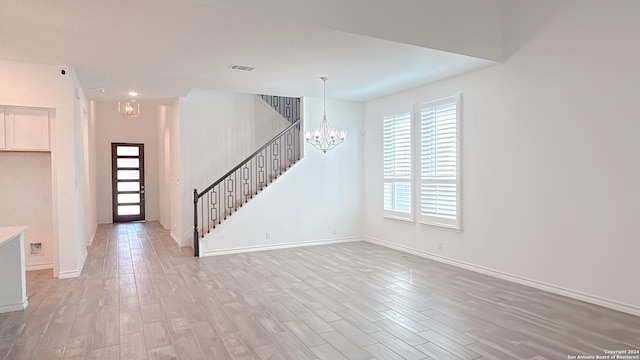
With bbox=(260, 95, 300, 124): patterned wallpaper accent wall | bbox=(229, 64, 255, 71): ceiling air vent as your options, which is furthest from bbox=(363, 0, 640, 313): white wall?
bbox=(260, 95, 300, 124): patterned wallpaper accent wall

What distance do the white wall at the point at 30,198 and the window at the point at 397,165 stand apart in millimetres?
5697

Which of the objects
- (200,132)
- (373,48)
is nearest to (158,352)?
(373,48)

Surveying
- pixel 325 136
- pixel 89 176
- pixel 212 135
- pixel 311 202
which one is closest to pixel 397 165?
pixel 325 136

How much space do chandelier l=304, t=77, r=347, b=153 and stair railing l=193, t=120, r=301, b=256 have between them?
1.76ft

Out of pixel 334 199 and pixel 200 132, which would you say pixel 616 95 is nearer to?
pixel 334 199

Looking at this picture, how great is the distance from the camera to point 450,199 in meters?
6.12

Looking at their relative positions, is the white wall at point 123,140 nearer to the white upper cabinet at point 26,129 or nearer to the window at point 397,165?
the white upper cabinet at point 26,129

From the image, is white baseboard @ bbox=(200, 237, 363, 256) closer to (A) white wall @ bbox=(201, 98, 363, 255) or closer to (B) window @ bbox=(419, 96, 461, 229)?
(A) white wall @ bbox=(201, 98, 363, 255)

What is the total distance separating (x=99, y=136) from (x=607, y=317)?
1253 centimetres

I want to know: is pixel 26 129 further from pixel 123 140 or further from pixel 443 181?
pixel 123 140

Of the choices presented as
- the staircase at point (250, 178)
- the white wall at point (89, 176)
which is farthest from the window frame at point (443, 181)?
the white wall at point (89, 176)

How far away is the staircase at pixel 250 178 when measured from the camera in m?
7.70

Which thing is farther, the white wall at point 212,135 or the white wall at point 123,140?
the white wall at point 123,140

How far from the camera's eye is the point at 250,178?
8.19 meters
